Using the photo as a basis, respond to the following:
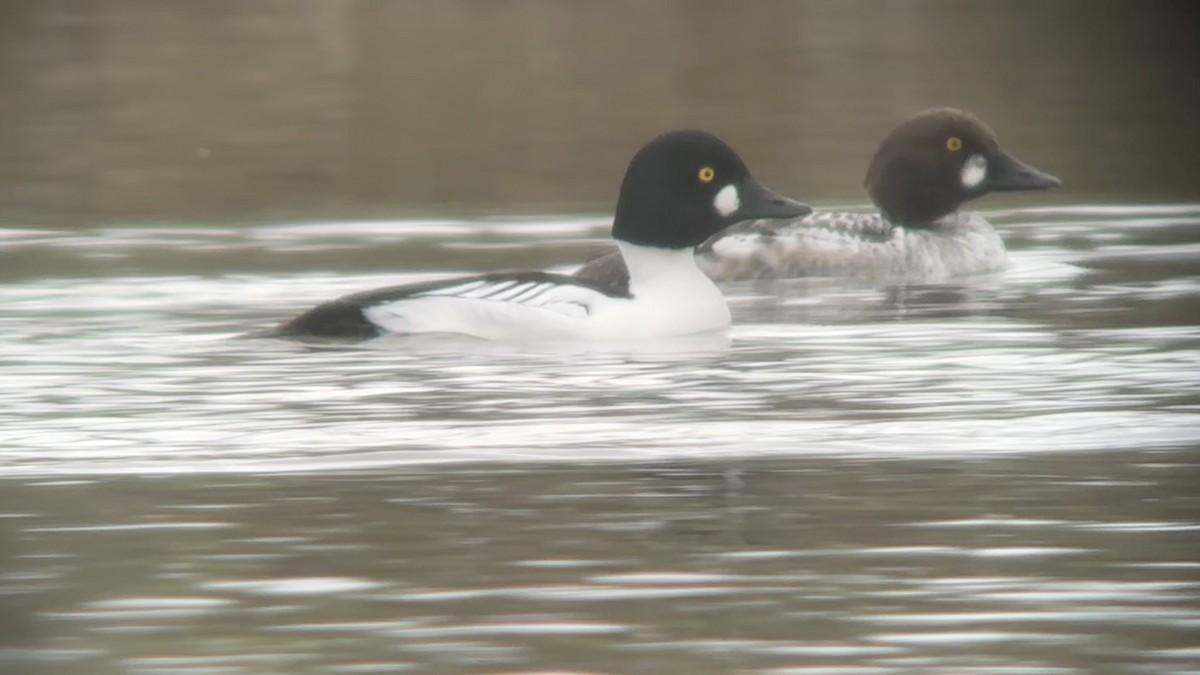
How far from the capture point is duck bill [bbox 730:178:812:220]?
12.1 metres

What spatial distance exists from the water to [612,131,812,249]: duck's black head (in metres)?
0.49

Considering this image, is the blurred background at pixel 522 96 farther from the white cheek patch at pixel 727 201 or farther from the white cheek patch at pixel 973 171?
the white cheek patch at pixel 727 201

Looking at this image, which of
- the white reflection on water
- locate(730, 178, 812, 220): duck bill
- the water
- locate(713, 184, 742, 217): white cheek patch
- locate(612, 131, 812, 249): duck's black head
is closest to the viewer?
the water

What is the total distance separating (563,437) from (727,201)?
11.0 ft

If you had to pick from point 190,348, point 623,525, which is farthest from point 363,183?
point 623,525

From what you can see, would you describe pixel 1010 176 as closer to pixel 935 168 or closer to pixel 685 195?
pixel 935 168

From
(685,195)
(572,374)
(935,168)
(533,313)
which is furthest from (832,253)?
(572,374)

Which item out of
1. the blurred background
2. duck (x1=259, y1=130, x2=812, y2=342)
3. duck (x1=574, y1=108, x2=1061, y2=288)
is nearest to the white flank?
duck (x1=259, y1=130, x2=812, y2=342)

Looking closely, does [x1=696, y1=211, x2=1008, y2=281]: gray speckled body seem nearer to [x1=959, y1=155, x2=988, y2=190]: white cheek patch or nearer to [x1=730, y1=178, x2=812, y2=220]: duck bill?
[x1=959, y1=155, x2=988, y2=190]: white cheek patch

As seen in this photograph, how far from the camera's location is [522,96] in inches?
980

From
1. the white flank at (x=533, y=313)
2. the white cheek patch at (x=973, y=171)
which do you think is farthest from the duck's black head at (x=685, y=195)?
the white cheek patch at (x=973, y=171)

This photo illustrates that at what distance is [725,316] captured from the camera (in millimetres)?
11750

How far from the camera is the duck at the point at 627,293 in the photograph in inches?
445

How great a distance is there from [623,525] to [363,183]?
11395 millimetres
